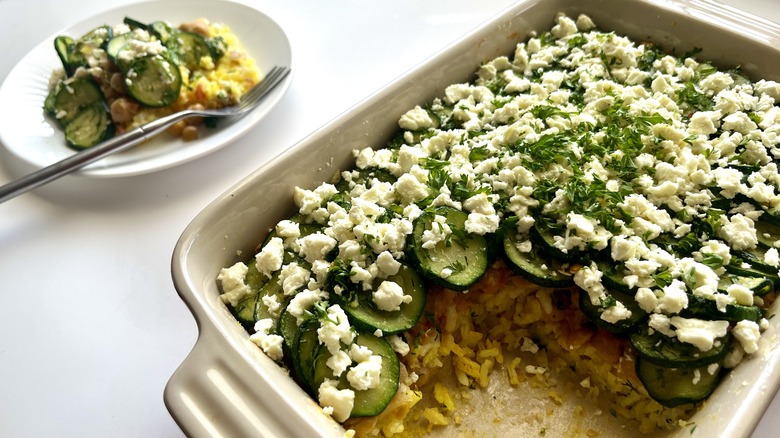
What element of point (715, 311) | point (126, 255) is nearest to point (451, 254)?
point (715, 311)

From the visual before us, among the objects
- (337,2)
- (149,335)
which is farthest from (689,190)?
(337,2)

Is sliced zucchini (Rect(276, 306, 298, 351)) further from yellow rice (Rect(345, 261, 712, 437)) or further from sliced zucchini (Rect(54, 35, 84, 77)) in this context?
sliced zucchini (Rect(54, 35, 84, 77))

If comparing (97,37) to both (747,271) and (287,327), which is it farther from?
(747,271)

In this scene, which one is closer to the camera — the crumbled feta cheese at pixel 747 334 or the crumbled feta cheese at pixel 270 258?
the crumbled feta cheese at pixel 747 334

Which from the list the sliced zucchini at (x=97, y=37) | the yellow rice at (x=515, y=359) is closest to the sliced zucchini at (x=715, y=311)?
the yellow rice at (x=515, y=359)

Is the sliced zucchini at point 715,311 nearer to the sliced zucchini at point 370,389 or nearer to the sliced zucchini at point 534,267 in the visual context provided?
the sliced zucchini at point 534,267

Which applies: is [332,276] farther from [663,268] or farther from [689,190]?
[689,190]

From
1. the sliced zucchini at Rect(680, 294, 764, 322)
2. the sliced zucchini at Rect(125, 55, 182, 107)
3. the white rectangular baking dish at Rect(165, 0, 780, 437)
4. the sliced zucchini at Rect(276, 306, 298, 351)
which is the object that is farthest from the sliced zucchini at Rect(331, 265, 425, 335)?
the sliced zucchini at Rect(125, 55, 182, 107)
